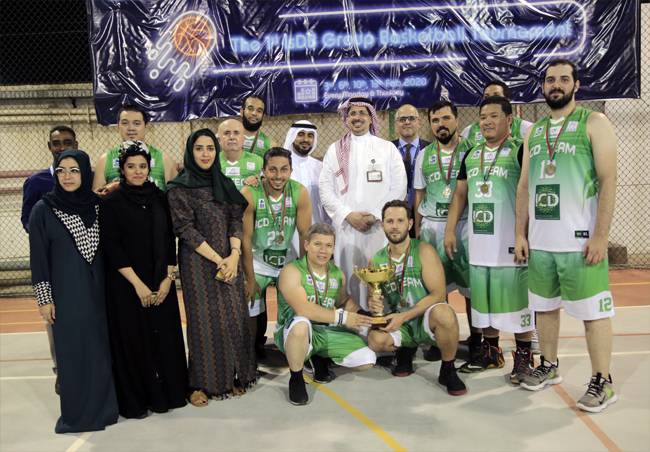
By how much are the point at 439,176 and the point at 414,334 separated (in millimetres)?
1263

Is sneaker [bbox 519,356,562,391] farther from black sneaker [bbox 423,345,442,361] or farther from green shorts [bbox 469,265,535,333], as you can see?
black sneaker [bbox 423,345,442,361]

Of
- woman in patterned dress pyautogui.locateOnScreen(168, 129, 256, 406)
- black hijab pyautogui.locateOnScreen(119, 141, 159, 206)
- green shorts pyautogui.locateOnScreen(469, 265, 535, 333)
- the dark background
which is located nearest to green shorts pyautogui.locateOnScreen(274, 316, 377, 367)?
woman in patterned dress pyautogui.locateOnScreen(168, 129, 256, 406)

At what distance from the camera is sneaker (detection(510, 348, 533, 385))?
3949 mm

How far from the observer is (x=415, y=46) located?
7.04 m

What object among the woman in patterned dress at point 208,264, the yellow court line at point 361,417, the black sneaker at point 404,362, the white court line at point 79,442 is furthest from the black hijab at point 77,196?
the black sneaker at point 404,362

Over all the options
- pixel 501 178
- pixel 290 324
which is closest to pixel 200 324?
pixel 290 324

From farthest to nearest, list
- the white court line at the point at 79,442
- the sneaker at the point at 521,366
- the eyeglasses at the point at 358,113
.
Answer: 1. the eyeglasses at the point at 358,113
2. the sneaker at the point at 521,366
3. the white court line at the point at 79,442

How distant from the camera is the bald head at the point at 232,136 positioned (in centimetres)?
457

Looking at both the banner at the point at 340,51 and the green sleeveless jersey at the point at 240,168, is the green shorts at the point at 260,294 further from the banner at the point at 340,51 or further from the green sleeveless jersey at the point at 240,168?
the banner at the point at 340,51

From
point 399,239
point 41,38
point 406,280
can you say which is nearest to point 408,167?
point 399,239

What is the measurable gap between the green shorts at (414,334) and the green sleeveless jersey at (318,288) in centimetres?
52

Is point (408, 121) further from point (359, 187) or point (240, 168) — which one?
point (240, 168)

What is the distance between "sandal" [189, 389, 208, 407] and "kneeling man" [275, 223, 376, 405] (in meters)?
0.57

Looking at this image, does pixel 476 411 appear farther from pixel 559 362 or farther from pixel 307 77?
pixel 307 77
